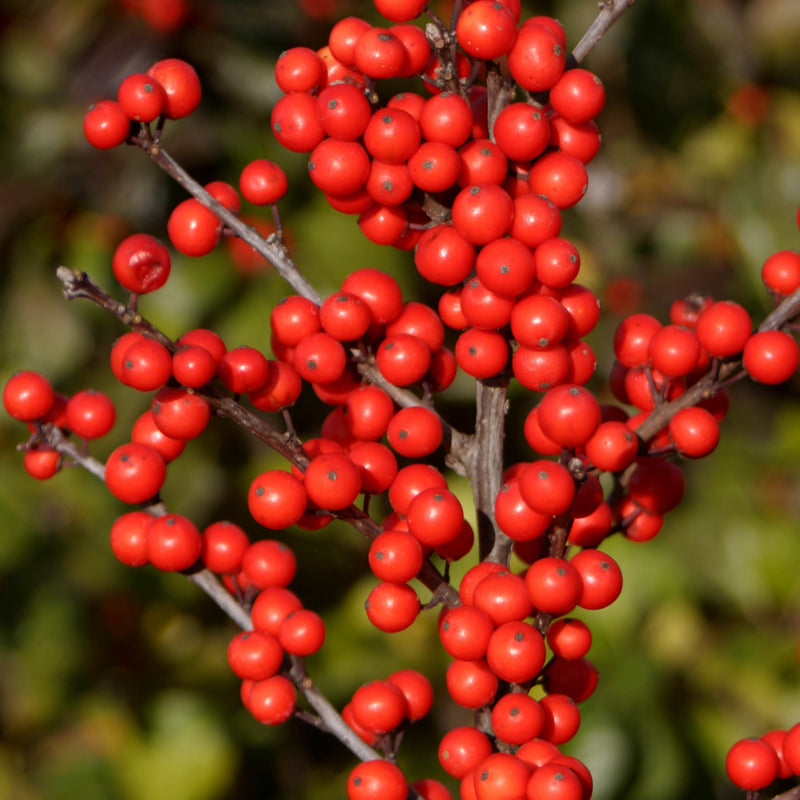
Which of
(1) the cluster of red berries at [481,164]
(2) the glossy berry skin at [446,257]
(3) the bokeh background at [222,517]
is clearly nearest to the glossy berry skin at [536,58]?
(1) the cluster of red berries at [481,164]

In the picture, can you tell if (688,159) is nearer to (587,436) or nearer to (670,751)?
(670,751)

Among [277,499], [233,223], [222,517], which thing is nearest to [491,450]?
[277,499]

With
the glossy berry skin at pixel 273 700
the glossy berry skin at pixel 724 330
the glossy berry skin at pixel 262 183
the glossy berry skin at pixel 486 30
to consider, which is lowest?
the glossy berry skin at pixel 273 700

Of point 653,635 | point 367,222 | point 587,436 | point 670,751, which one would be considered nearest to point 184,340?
point 367,222

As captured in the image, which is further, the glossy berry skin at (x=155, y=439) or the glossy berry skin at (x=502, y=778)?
the glossy berry skin at (x=155, y=439)

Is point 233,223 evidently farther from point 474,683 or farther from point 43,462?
point 474,683

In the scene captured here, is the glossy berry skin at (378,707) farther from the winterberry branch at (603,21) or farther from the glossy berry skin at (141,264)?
the winterberry branch at (603,21)

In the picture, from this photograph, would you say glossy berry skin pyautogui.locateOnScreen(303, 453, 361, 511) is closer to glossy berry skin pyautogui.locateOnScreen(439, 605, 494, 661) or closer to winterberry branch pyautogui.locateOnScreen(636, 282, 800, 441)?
glossy berry skin pyautogui.locateOnScreen(439, 605, 494, 661)
